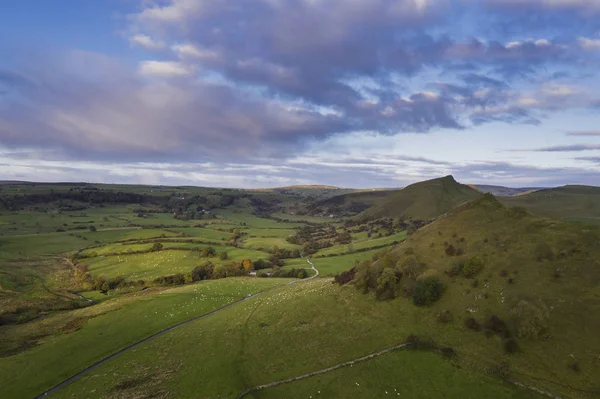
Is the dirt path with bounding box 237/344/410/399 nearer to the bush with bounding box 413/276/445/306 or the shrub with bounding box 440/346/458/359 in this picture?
the shrub with bounding box 440/346/458/359

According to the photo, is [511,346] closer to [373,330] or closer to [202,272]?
[373,330]

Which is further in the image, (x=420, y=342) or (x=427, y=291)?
(x=427, y=291)

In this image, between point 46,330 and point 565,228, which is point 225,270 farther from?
point 565,228

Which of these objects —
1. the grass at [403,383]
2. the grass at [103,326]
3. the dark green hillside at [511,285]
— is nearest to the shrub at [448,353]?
the grass at [403,383]

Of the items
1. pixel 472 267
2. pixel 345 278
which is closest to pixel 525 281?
pixel 472 267

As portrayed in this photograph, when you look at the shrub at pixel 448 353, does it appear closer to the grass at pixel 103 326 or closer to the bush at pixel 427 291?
the bush at pixel 427 291

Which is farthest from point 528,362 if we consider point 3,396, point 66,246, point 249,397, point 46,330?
point 66,246
